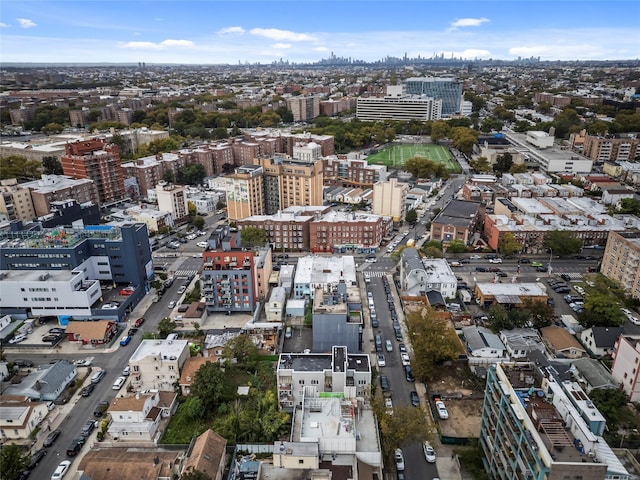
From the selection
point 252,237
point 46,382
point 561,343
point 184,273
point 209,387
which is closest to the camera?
point 209,387

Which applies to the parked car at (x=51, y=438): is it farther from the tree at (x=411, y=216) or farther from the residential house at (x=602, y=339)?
the tree at (x=411, y=216)

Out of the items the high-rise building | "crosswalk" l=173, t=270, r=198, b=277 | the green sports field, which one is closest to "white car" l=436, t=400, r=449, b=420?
"crosswalk" l=173, t=270, r=198, b=277

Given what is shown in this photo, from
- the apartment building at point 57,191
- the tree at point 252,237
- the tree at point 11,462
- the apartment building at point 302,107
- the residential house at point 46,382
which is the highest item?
the apartment building at point 302,107

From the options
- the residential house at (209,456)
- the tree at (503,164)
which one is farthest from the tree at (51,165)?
the tree at (503,164)

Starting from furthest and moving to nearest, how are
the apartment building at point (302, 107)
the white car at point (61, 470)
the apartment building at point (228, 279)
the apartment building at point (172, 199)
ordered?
the apartment building at point (302, 107), the apartment building at point (172, 199), the apartment building at point (228, 279), the white car at point (61, 470)

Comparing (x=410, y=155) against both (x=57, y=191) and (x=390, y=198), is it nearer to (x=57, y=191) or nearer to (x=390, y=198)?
(x=390, y=198)

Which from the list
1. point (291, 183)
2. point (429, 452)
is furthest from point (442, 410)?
point (291, 183)

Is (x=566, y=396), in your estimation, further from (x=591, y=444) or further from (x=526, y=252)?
(x=526, y=252)
